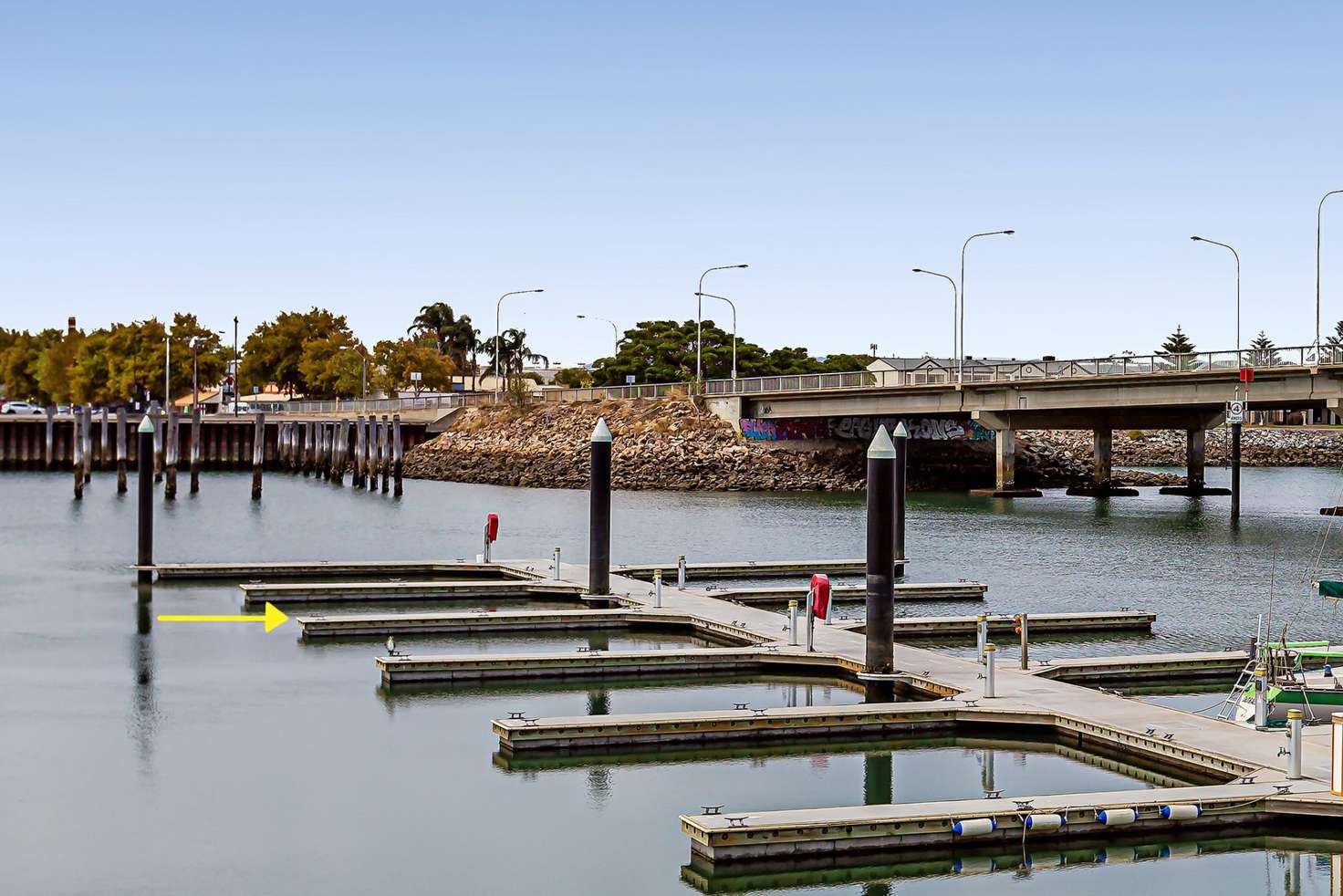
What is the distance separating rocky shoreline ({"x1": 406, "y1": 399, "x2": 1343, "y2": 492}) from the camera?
107 meters

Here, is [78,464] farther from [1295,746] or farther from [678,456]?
[1295,746]

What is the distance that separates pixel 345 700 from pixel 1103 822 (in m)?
14.2

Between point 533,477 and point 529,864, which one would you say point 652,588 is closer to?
point 529,864

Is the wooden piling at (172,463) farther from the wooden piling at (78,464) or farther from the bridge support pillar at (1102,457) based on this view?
the bridge support pillar at (1102,457)

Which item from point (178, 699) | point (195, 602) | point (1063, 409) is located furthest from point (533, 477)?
point (178, 699)

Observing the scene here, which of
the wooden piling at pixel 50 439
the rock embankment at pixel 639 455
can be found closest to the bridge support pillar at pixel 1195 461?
the rock embankment at pixel 639 455

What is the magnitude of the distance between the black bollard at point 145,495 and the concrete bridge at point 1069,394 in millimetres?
52420

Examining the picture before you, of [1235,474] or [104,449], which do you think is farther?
[104,449]

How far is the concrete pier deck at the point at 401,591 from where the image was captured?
39.1m

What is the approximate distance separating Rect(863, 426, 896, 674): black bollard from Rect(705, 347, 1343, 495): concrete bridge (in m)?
53.2

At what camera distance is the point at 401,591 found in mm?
39438

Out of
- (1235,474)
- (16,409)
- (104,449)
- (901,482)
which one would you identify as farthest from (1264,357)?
(16,409)

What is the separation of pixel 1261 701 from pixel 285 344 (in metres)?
177

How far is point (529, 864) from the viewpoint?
61.2 ft
